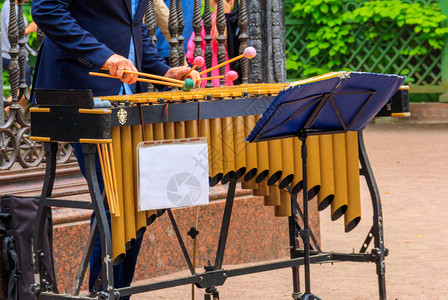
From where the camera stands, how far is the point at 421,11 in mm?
14703

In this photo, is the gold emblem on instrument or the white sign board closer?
the gold emblem on instrument

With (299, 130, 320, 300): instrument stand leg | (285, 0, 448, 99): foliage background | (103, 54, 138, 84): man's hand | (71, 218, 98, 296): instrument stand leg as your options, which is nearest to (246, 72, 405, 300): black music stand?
(299, 130, 320, 300): instrument stand leg

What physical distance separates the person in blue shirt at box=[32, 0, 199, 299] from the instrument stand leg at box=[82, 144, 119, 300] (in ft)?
1.27

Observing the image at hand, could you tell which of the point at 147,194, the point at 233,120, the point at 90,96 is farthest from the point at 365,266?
the point at 90,96

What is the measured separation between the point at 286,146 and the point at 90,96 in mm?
1274

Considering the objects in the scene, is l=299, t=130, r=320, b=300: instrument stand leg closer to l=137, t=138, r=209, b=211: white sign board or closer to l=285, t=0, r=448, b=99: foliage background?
l=137, t=138, r=209, b=211: white sign board

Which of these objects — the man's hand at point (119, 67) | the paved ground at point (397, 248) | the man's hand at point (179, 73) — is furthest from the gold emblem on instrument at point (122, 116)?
the paved ground at point (397, 248)

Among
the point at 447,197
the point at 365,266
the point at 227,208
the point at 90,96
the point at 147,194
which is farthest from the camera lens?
the point at 447,197

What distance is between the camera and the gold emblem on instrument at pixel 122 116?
381 cm

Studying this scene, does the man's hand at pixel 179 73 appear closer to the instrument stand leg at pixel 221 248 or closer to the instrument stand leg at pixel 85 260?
the instrument stand leg at pixel 221 248

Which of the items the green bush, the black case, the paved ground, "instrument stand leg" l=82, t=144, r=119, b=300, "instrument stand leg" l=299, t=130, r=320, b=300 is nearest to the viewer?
"instrument stand leg" l=82, t=144, r=119, b=300

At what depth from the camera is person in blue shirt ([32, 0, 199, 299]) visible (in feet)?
13.6

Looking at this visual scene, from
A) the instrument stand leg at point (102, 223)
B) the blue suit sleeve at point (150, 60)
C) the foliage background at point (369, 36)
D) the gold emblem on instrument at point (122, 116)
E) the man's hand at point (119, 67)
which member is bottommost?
the instrument stand leg at point (102, 223)

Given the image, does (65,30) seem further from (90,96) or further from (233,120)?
(233,120)
